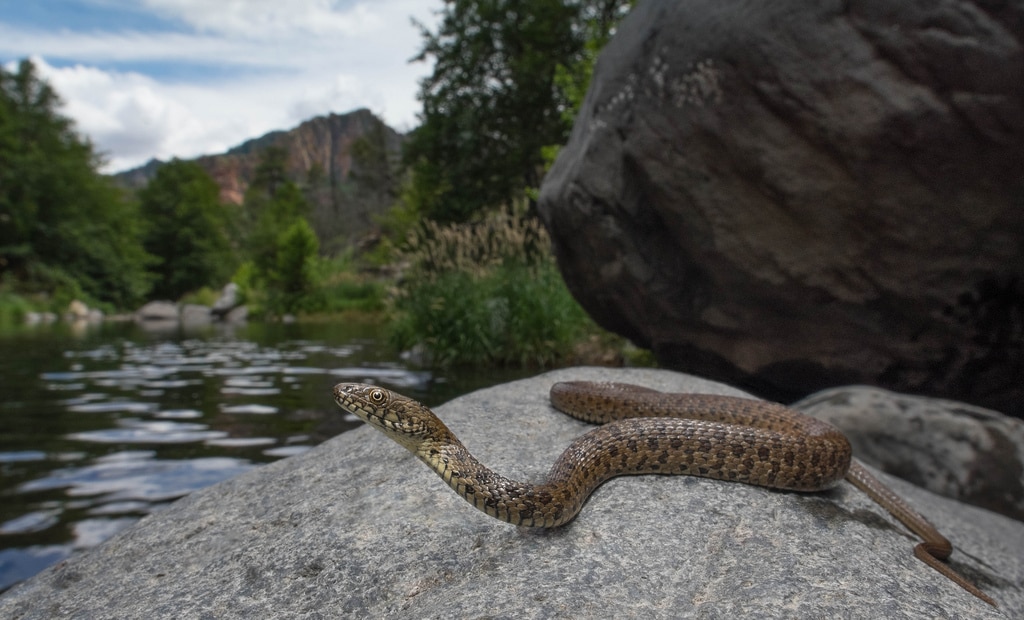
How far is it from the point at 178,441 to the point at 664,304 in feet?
17.7

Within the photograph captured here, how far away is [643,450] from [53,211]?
156 feet

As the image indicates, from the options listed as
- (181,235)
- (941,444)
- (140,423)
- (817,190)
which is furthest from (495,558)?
(181,235)

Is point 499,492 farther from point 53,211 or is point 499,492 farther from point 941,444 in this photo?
point 53,211

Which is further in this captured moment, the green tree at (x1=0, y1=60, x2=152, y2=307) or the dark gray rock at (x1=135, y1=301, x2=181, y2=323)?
the green tree at (x1=0, y1=60, x2=152, y2=307)

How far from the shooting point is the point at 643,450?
10.9ft

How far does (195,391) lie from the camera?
9695 mm

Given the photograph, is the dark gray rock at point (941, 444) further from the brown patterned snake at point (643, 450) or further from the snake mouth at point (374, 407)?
the snake mouth at point (374, 407)

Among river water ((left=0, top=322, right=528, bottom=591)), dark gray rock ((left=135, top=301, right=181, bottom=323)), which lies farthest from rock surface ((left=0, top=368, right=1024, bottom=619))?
dark gray rock ((left=135, top=301, right=181, bottom=323))

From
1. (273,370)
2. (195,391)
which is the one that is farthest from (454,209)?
(195,391)

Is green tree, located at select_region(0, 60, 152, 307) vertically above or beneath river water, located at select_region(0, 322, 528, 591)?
above

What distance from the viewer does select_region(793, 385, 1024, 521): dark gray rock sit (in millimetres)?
4992

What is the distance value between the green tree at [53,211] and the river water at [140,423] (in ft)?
91.9

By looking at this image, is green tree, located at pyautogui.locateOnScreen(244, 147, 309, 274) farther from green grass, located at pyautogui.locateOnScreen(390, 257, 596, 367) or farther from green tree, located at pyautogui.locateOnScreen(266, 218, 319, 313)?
green grass, located at pyautogui.locateOnScreen(390, 257, 596, 367)

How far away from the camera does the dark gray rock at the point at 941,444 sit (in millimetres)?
4992
